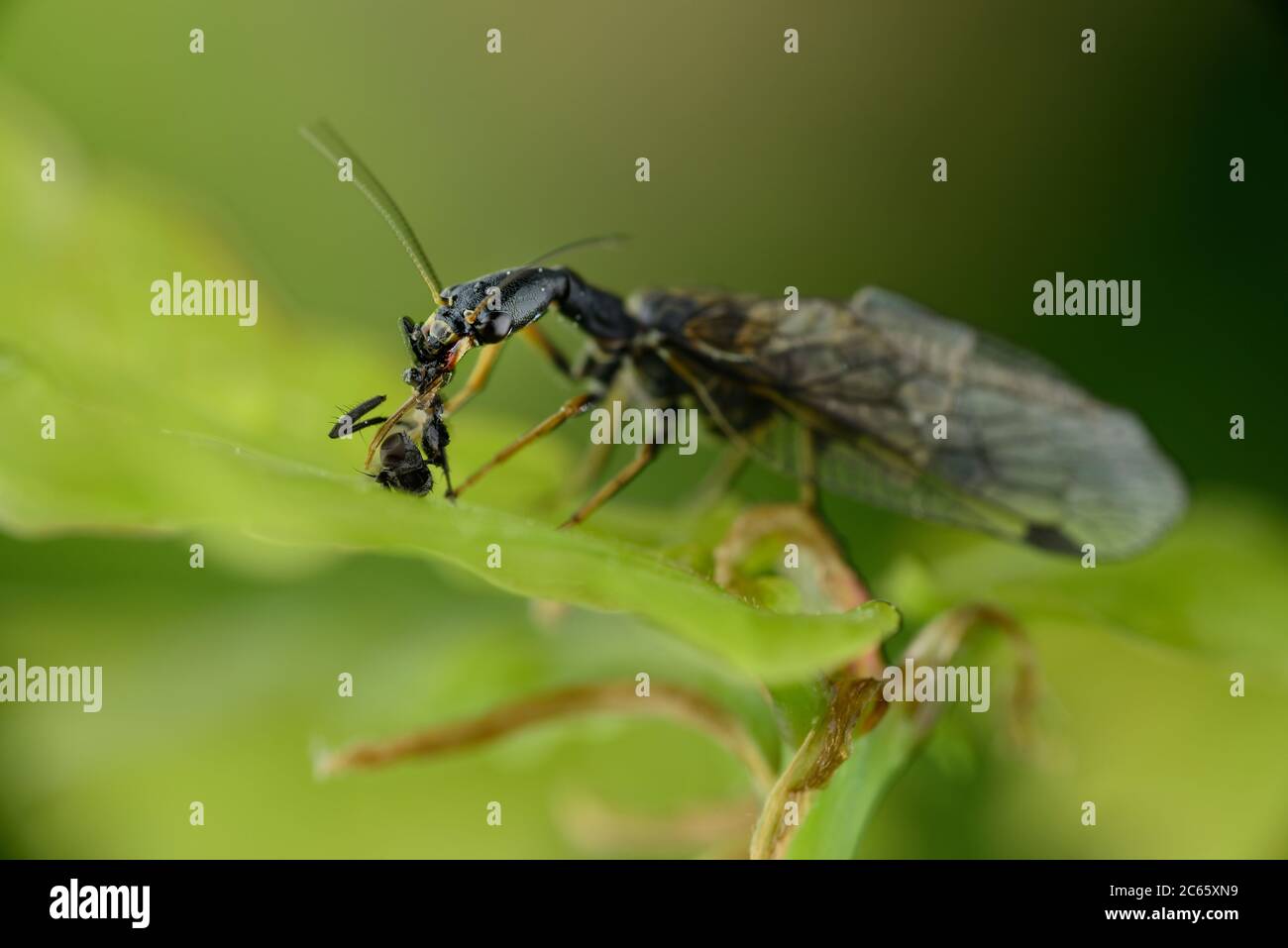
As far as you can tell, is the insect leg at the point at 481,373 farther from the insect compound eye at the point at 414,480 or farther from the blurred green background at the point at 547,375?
the insect compound eye at the point at 414,480

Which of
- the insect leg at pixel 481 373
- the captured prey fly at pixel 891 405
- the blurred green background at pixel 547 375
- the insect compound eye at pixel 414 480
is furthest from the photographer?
the captured prey fly at pixel 891 405

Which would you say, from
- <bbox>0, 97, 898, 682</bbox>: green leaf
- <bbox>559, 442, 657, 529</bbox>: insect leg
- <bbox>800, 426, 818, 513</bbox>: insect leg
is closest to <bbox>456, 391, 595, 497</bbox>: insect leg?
<bbox>0, 97, 898, 682</bbox>: green leaf

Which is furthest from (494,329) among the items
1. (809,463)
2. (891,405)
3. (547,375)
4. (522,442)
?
(547,375)

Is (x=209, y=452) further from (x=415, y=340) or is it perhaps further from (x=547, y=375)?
(x=547, y=375)

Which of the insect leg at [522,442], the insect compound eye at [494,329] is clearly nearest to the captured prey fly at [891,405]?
the insect leg at [522,442]

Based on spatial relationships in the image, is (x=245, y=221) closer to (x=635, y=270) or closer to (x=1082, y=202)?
(x=635, y=270)

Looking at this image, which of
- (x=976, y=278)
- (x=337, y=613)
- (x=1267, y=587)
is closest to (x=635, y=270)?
(x=976, y=278)

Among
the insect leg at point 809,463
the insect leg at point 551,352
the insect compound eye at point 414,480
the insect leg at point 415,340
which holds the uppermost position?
the insect leg at point 551,352

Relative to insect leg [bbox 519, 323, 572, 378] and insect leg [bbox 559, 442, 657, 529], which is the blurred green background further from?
insect leg [bbox 519, 323, 572, 378]
